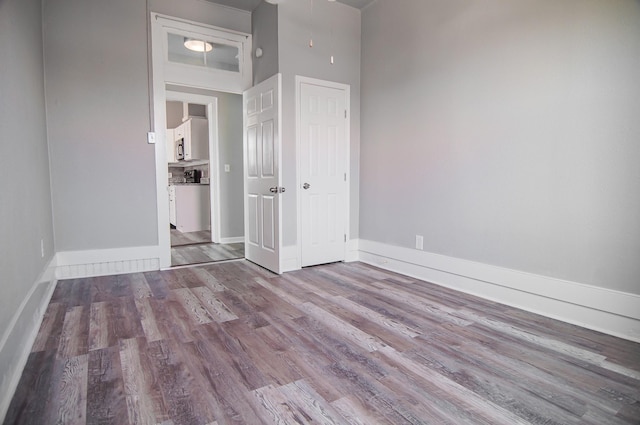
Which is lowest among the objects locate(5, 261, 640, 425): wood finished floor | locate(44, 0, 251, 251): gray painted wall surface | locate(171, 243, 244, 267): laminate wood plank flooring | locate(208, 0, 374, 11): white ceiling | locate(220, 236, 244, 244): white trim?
locate(5, 261, 640, 425): wood finished floor

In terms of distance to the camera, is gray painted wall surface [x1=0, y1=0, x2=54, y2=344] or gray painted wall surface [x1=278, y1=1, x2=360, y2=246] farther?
gray painted wall surface [x1=278, y1=1, x2=360, y2=246]

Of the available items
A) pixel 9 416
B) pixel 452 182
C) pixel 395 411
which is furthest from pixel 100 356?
pixel 452 182

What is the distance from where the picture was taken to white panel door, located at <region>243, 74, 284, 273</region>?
380 cm

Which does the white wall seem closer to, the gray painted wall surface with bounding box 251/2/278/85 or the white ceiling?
the white ceiling

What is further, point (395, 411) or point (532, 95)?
point (532, 95)

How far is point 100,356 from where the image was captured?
1.99m

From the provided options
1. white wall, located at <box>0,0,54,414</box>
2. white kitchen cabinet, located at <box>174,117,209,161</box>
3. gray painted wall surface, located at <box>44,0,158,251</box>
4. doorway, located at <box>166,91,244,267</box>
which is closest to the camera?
white wall, located at <box>0,0,54,414</box>

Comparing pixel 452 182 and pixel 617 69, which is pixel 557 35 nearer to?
pixel 617 69

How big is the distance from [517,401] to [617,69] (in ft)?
6.83

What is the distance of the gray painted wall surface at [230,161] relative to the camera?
5.55 m

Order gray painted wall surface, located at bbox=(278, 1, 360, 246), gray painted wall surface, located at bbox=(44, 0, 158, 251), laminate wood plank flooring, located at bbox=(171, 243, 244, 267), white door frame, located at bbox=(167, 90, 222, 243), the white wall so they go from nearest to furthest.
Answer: the white wall, gray painted wall surface, located at bbox=(44, 0, 158, 251), gray painted wall surface, located at bbox=(278, 1, 360, 246), laminate wood plank flooring, located at bbox=(171, 243, 244, 267), white door frame, located at bbox=(167, 90, 222, 243)

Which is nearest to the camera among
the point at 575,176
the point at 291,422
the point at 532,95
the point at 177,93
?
the point at 291,422

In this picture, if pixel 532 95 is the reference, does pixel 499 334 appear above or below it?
below

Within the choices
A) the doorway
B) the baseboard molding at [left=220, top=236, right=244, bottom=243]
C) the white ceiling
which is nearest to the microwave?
the doorway
